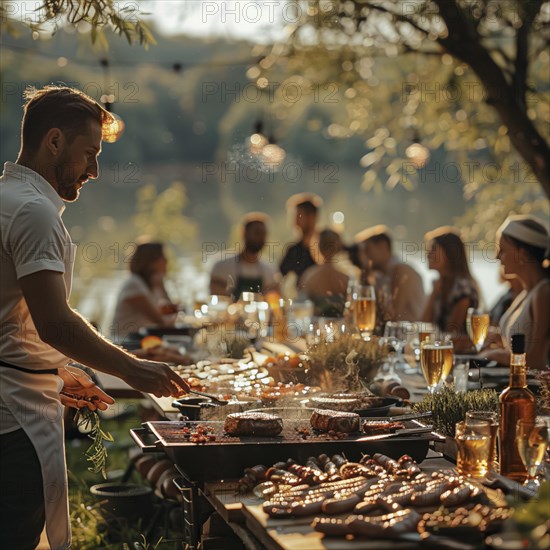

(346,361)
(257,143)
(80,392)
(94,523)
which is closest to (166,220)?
(257,143)

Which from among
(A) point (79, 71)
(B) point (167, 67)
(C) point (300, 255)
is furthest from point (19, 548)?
(A) point (79, 71)

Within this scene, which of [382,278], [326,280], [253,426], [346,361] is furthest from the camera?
[382,278]

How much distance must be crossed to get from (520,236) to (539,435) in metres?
2.58

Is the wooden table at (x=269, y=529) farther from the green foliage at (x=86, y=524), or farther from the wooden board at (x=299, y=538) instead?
the green foliage at (x=86, y=524)

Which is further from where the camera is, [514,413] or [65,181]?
[65,181]

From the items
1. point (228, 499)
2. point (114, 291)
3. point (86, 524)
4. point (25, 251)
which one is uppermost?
point (25, 251)

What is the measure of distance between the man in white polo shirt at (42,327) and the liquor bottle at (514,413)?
2.41 ft

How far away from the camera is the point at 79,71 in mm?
28172

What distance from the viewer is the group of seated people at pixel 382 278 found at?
441 centimetres

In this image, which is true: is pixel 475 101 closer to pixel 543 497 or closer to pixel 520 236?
pixel 520 236

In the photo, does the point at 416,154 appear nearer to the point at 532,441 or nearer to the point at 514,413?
the point at 514,413

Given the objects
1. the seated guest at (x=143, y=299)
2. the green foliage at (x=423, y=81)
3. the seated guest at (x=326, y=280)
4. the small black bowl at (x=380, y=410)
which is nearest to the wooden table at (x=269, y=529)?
the small black bowl at (x=380, y=410)

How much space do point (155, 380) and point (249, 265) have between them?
4.88 m

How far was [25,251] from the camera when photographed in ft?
7.29
